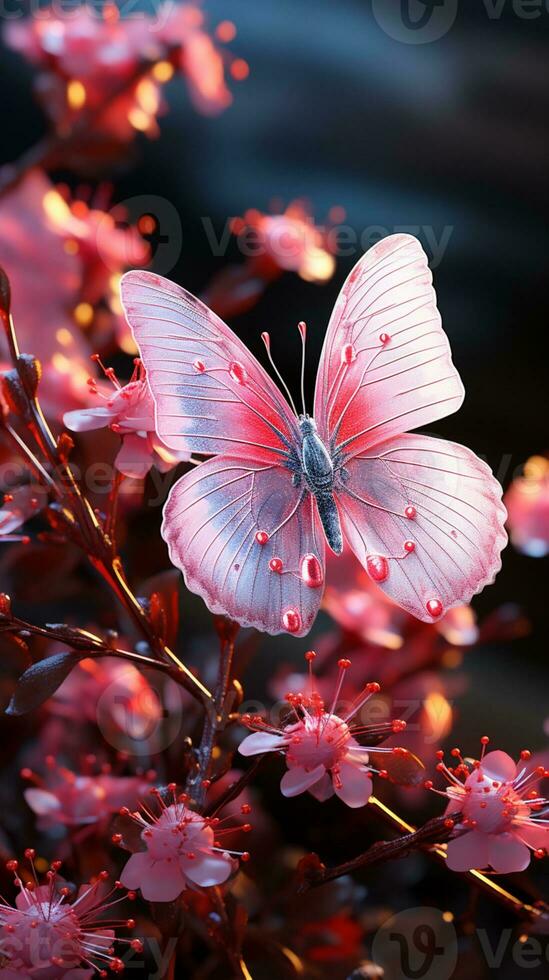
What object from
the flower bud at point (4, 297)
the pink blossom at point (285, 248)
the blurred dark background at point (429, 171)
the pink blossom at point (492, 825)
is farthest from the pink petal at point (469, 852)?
the blurred dark background at point (429, 171)

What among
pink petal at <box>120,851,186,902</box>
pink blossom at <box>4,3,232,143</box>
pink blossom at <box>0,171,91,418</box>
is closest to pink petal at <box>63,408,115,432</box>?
pink petal at <box>120,851,186,902</box>

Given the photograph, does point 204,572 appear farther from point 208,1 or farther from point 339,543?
point 208,1

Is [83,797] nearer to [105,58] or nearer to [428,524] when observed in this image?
[428,524]

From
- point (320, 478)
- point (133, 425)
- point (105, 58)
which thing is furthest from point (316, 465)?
point (105, 58)

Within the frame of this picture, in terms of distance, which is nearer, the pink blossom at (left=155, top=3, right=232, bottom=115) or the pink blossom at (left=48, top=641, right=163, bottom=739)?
the pink blossom at (left=48, top=641, right=163, bottom=739)

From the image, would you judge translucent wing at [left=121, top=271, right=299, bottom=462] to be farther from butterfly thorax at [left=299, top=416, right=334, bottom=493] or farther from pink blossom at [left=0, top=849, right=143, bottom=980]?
pink blossom at [left=0, top=849, right=143, bottom=980]

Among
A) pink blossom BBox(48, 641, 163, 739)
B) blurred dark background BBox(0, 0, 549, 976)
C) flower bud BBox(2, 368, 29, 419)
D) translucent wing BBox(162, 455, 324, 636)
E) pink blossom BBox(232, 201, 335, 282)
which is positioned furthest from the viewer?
blurred dark background BBox(0, 0, 549, 976)

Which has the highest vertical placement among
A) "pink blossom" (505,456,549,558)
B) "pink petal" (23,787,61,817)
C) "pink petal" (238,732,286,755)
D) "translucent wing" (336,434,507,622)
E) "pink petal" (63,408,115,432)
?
"pink petal" (63,408,115,432)

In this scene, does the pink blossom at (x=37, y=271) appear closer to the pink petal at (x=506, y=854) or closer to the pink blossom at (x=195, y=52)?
the pink blossom at (x=195, y=52)
